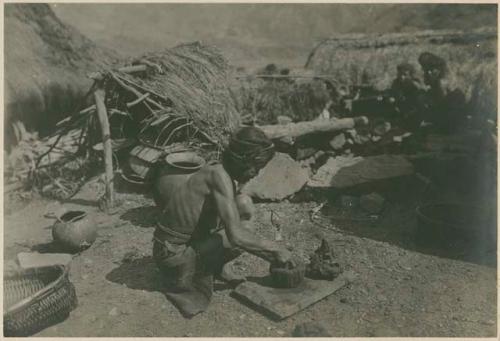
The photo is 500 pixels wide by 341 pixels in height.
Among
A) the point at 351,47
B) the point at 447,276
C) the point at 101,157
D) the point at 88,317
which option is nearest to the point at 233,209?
the point at 88,317

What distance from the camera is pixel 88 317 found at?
402 centimetres

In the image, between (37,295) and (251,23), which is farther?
(251,23)

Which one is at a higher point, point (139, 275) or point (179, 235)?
point (179, 235)

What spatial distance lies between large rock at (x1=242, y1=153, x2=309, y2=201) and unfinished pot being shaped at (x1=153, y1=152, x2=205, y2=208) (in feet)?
3.19

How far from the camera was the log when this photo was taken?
8219 mm

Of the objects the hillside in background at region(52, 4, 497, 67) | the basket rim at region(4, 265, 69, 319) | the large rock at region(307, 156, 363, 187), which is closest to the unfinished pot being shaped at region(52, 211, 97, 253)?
the basket rim at region(4, 265, 69, 319)

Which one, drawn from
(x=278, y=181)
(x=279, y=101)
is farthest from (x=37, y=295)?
(x=279, y=101)

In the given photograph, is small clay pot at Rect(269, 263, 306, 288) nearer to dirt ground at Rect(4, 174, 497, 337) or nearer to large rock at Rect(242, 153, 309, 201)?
dirt ground at Rect(4, 174, 497, 337)

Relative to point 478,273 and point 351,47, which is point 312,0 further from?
point 351,47

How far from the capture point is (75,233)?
5293 mm

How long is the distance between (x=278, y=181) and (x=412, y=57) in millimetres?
6641

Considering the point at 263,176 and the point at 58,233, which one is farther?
the point at 263,176

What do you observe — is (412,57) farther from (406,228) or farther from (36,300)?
(36,300)

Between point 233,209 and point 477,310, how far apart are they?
230 cm
